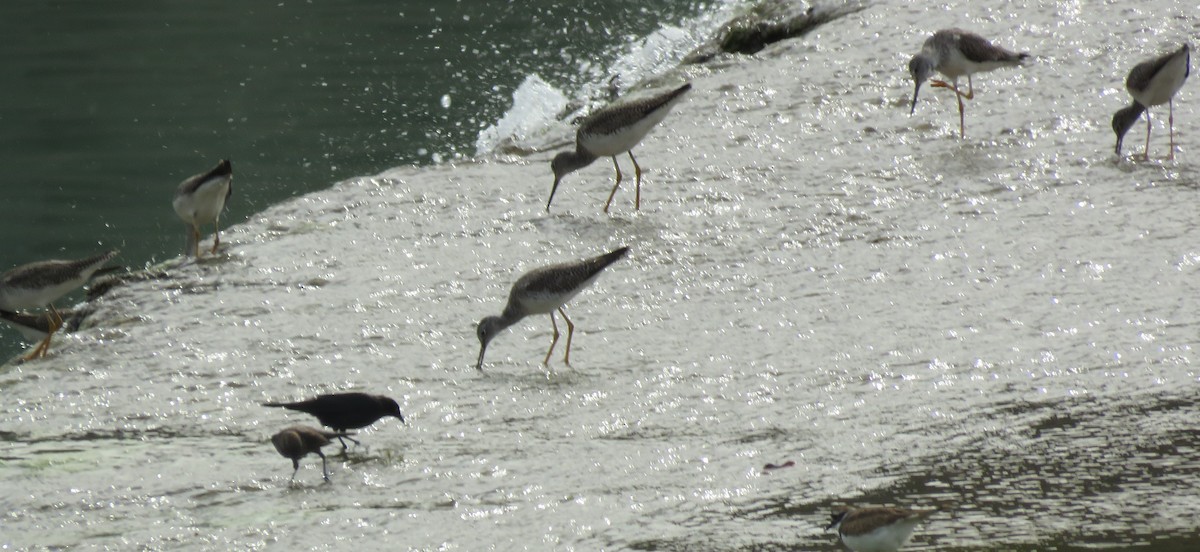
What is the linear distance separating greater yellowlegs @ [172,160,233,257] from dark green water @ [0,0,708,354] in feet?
5.96

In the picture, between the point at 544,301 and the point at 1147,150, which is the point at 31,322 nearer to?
the point at 544,301

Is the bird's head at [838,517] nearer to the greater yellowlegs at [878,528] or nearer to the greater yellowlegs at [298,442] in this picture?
the greater yellowlegs at [878,528]

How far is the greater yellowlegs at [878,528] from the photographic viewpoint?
14.7 feet

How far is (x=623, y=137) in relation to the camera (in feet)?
33.0

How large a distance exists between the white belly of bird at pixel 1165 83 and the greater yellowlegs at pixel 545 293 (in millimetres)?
4170

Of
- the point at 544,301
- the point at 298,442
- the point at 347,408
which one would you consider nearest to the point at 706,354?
the point at 544,301

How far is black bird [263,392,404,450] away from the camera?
6.09 metres

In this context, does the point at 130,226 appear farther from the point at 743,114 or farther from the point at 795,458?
the point at 795,458

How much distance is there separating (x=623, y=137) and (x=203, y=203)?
298 cm

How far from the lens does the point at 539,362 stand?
759 cm

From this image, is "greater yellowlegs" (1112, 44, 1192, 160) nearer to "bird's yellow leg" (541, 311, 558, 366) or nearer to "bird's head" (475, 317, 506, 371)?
"bird's yellow leg" (541, 311, 558, 366)

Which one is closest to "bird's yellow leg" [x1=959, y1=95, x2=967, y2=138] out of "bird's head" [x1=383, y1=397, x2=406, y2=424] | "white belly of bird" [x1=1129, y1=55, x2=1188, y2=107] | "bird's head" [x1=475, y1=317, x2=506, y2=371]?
"white belly of bird" [x1=1129, y1=55, x2=1188, y2=107]

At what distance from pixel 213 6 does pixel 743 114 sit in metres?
11.8

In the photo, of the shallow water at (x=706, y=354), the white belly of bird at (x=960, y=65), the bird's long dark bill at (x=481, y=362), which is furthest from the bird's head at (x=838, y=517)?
the white belly of bird at (x=960, y=65)
